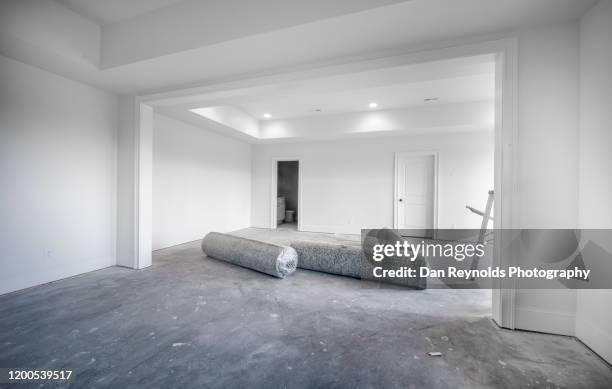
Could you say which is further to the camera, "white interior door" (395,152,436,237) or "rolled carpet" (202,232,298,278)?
"white interior door" (395,152,436,237)

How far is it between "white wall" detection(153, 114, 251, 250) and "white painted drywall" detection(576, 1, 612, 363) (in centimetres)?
549

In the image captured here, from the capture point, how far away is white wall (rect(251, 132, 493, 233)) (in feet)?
17.8

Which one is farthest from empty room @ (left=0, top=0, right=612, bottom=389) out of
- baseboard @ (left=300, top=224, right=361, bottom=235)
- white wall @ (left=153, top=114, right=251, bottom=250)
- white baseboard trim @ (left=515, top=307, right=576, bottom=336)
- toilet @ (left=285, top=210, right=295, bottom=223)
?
toilet @ (left=285, top=210, right=295, bottom=223)

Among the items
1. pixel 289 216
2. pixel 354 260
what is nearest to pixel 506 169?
pixel 354 260

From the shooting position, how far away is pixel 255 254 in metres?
3.41

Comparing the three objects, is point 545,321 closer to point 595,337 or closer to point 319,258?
point 595,337

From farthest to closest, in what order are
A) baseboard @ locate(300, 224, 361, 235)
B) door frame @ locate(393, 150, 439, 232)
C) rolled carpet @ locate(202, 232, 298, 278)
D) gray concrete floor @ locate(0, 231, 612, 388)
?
baseboard @ locate(300, 224, 361, 235)
door frame @ locate(393, 150, 439, 232)
rolled carpet @ locate(202, 232, 298, 278)
gray concrete floor @ locate(0, 231, 612, 388)

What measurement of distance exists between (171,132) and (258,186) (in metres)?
2.85

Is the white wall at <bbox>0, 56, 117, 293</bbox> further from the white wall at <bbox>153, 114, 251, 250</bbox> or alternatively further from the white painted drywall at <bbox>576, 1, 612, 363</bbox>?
the white painted drywall at <bbox>576, 1, 612, 363</bbox>

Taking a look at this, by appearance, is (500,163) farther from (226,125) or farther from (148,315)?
(226,125)

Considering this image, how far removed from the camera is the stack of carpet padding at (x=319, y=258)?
3.07m

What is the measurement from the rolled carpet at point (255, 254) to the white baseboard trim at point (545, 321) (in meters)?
2.32

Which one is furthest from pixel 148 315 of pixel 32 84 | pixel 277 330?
pixel 32 84

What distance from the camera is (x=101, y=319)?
220 centimetres
